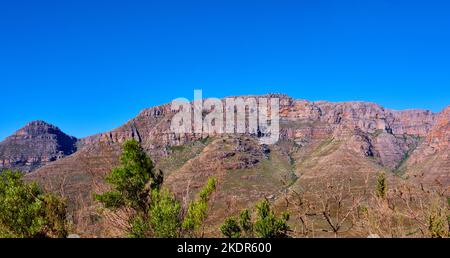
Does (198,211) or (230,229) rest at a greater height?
(198,211)

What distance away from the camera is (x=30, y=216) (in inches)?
1072

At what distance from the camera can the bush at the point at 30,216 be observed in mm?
26672

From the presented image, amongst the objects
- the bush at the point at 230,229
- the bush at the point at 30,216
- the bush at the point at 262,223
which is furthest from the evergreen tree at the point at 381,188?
the bush at the point at 262,223

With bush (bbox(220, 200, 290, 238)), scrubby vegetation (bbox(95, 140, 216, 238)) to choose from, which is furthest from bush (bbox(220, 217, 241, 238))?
scrubby vegetation (bbox(95, 140, 216, 238))

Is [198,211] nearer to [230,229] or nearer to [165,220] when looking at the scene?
[165,220]

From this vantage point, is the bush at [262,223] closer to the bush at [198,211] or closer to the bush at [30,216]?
the bush at [198,211]

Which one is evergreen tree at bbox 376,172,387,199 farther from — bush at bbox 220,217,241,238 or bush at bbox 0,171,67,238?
bush at bbox 220,217,241,238

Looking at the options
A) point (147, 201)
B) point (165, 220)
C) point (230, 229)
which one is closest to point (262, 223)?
point (230, 229)

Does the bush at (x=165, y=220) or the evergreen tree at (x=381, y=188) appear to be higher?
the evergreen tree at (x=381, y=188)

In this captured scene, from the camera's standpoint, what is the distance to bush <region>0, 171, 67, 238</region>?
87.5ft
